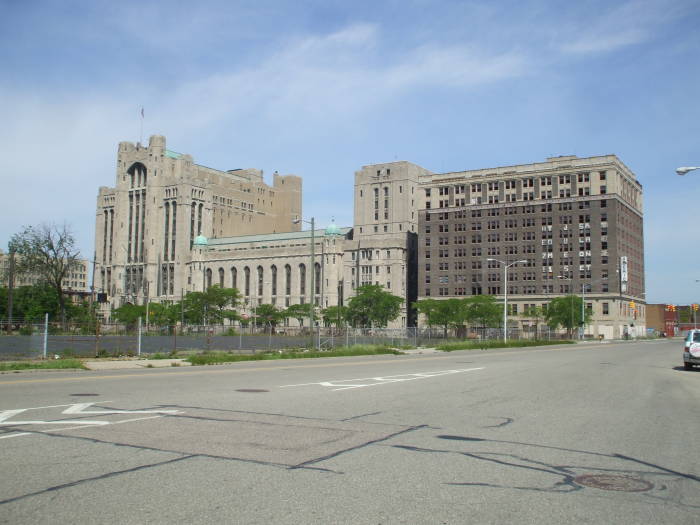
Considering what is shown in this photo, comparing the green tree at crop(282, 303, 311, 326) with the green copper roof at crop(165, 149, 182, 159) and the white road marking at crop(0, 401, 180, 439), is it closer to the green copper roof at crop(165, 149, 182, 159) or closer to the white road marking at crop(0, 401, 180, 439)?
the green copper roof at crop(165, 149, 182, 159)

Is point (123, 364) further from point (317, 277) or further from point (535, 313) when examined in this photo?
point (317, 277)

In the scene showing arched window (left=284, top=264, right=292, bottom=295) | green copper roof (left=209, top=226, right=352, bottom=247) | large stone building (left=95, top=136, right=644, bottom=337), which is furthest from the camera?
green copper roof (left=209, top=226, right=352, bottom=247)

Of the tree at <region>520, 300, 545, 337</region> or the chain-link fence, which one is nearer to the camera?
the chain-link fence

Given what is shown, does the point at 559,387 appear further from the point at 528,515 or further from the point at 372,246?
the point at 372,246

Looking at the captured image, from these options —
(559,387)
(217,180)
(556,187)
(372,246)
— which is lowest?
(559,387)

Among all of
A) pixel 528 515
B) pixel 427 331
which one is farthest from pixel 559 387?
pixel 427 331

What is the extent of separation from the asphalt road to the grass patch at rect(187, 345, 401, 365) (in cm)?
1459

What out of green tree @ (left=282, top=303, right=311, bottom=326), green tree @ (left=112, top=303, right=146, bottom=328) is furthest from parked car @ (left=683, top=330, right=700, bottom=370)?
green tree @ (left=112, top=303, right=146, bottom=328)

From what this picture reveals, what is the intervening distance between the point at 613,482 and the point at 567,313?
360 ft

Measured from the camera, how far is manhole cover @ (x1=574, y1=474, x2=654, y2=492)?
288 inches

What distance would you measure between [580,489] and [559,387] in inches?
512

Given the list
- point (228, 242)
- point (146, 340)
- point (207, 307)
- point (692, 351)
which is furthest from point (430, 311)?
point (692, 351)

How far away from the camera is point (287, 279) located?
553ft

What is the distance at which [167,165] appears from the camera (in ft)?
609
